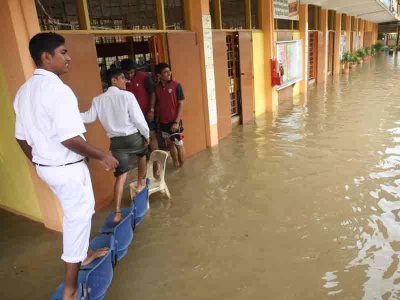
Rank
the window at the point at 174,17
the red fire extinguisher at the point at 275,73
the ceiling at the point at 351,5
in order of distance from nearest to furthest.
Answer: the window at the point at 174,17
the red fire extinguisher at the point at 275,73
the ceiling at the point at 351,5

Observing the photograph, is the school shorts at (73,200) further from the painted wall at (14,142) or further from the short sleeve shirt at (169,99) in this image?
the short sleeve shirt at (169,99)

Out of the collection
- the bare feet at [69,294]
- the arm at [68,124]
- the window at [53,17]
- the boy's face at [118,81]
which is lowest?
the bare feet at [69,294]

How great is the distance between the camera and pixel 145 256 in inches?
115

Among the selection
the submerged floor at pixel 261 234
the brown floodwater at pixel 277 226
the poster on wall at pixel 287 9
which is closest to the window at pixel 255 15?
the poster on wall at pixel 287 9

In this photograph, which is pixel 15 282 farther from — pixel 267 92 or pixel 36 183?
pixel 267 92

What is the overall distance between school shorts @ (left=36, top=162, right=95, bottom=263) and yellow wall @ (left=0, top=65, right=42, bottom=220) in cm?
153

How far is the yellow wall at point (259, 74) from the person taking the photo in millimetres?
7862

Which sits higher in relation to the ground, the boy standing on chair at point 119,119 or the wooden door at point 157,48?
the wooden door at point 157,48

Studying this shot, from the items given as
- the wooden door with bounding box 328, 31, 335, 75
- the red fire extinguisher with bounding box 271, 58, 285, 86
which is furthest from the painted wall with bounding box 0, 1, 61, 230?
the wooden door with bounding box 328, 31, 335, 75

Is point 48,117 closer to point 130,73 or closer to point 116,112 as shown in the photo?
A: point 116,112

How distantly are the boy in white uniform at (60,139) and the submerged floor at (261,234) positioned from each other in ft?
2.40

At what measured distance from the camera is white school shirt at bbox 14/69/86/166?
1.85 metres

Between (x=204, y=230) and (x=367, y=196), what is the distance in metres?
1.93

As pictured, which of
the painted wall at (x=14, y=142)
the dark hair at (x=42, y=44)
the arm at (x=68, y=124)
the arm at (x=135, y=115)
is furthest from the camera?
the arm at (x=135, y=115)
